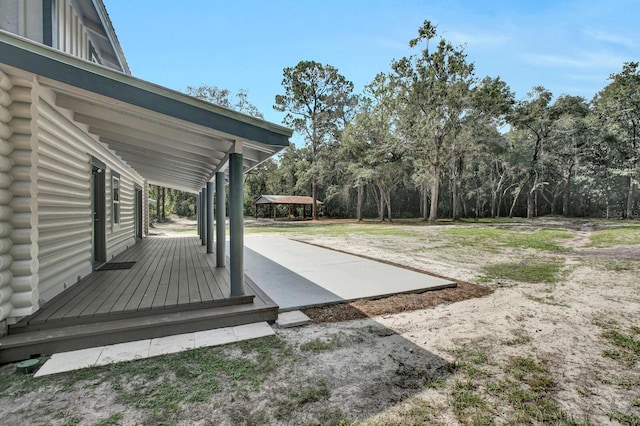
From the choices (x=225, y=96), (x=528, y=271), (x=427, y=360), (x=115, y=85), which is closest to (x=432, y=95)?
(x=225, y=96)

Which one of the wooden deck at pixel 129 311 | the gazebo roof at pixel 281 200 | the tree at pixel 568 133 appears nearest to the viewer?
the wooden deck at pixel 129 311

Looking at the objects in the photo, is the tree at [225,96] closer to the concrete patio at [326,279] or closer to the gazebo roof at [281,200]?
the gazebo roof at [281,200]

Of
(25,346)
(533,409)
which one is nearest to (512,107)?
(533,409)

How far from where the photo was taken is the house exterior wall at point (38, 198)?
2598mm

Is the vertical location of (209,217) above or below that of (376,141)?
below

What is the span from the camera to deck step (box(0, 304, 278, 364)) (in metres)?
2.52

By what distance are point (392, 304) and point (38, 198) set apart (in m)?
3.98

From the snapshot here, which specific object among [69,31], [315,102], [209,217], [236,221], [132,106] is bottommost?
[209,217]

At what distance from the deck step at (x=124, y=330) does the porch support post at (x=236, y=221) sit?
281mm

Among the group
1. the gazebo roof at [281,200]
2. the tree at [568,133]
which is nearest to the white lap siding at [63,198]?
the gazebo roof at [281,200]

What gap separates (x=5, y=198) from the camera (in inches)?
100

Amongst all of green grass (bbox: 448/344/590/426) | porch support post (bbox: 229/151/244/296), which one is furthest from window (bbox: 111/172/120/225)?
green grass (bbox: 448/344/590/426)

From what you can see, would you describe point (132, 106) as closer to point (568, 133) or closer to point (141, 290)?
point (141, 290)

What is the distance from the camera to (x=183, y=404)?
199 centimetres
